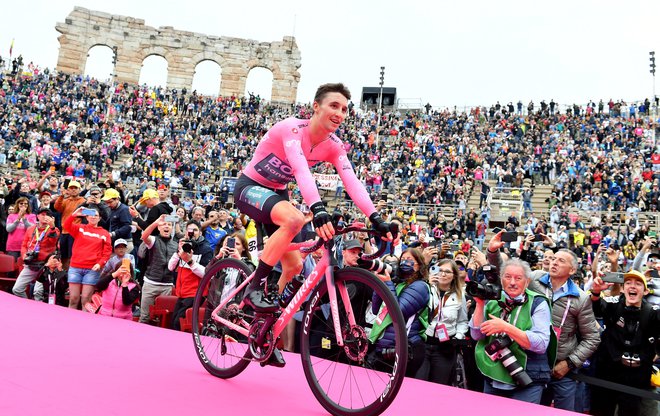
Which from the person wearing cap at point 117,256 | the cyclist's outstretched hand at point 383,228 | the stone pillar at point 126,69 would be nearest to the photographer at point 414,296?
the cyclist's outstretched hand at point 383,228

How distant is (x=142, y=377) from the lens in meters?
3.74

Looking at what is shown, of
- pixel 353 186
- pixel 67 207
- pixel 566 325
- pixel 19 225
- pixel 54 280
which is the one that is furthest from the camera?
pixel 19 225

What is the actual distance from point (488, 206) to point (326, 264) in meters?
19.3

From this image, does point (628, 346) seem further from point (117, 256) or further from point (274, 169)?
point (117, 256)

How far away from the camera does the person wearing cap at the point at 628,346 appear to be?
5.04m

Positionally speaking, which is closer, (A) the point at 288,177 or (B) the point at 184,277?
(A) the point at 288,177

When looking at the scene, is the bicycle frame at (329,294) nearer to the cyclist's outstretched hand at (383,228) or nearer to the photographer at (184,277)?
the cyclist's outstretched hand at (383,228)

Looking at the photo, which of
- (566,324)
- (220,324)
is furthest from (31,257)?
(566,324)

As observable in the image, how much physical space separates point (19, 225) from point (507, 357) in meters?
8.66

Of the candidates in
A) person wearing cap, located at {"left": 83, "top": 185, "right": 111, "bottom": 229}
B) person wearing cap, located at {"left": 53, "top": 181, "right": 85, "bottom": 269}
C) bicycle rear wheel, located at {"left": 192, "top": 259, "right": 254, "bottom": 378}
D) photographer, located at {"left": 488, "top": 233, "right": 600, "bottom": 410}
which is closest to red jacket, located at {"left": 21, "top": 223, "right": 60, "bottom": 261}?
person wearing cap, located at {"left": 53, "top": 181, "right": 85, "bottom": 269}

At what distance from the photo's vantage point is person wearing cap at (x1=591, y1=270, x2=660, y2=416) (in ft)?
16.5

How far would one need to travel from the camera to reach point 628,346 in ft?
16.7

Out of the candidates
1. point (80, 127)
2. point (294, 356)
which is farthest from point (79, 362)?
point (80, 127)

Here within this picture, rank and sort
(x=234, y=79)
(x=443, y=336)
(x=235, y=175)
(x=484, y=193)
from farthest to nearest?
(x=234, y=79)
(x=235, y=175)
(x=484, y=193)
(x=443, y=336)
